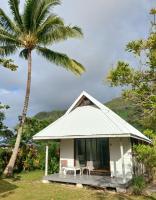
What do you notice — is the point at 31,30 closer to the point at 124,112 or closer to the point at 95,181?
the point at 95,181

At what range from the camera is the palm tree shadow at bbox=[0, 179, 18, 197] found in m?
11.8

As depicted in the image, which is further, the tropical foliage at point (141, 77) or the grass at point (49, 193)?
the grass at point (49, 193)

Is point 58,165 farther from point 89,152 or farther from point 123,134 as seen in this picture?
point 123,134

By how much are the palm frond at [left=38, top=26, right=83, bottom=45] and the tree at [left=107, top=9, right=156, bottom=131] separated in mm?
12296

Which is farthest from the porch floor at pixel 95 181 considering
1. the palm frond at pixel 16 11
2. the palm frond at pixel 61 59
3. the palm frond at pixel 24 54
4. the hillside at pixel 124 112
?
the palm frond at pixel 16 11

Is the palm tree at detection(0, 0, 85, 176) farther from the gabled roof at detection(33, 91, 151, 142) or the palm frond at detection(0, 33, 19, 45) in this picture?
the gabled roof at detection(33, 91, 151, 142)

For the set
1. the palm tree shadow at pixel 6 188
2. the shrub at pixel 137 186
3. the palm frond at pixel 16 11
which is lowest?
the palm tree shadow at pixel 6 188

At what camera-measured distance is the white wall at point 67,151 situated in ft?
53.0

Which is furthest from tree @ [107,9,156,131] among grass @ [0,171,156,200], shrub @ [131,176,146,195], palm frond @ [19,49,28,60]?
palm frond @ [19,49,28,60]

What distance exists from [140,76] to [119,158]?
29.1 ft

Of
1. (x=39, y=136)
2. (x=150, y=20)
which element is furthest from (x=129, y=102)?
(x=39, y=136)

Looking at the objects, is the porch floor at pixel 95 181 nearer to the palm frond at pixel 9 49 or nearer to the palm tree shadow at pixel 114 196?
the palm tree shadow at pixel 114 196

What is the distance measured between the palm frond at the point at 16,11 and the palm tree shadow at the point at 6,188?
10684 millimetres

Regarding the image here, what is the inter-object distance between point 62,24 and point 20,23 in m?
3.05
